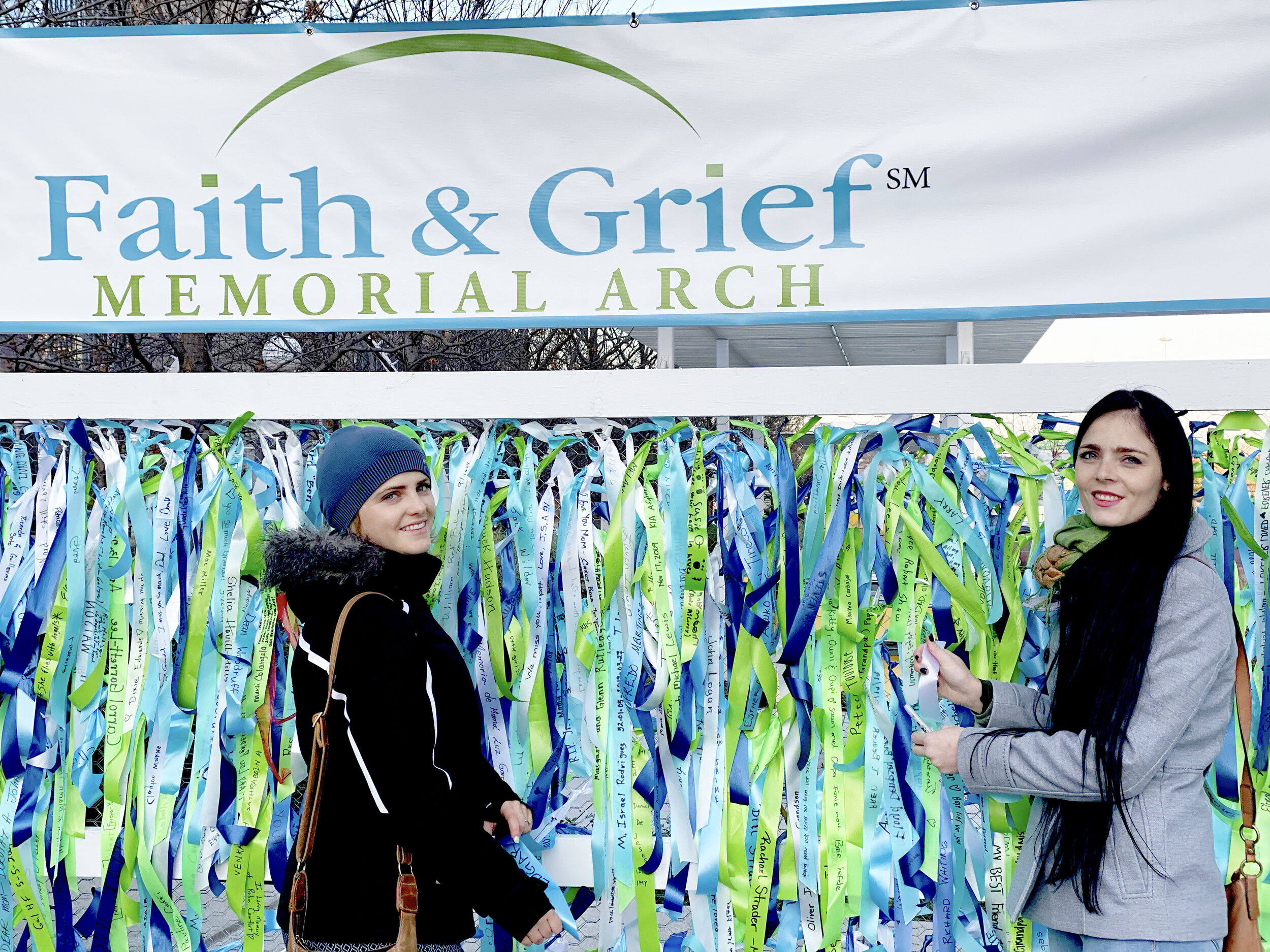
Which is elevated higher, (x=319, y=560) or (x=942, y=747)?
(x=319, y=560)

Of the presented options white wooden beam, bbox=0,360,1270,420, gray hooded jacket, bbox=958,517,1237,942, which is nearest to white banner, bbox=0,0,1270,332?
white wooden beam, bbox=0,360,1270,420

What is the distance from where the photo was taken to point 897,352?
31.7 feet

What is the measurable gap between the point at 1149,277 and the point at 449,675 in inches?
55.9

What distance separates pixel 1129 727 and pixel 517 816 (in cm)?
102

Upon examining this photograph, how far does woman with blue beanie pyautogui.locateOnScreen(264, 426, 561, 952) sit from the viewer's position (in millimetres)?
1698

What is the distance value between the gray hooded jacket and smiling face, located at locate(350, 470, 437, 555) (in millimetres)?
998

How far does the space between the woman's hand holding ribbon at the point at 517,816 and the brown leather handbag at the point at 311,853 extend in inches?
9.3

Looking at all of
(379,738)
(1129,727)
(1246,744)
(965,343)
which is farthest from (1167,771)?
(379,738)

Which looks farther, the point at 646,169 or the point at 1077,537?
the point at 646,169

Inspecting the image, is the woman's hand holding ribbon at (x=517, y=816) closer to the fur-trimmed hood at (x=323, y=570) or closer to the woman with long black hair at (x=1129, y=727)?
the fur-trimmed hood at (x=323, y=570)

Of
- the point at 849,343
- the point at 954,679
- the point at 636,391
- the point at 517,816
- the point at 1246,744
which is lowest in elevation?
the point at 517,816

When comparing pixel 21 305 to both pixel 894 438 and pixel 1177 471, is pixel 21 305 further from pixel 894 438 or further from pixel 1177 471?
pixel 1177 471

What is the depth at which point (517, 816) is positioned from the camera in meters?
1.94

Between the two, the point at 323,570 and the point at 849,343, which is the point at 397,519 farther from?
the point at 849,343
